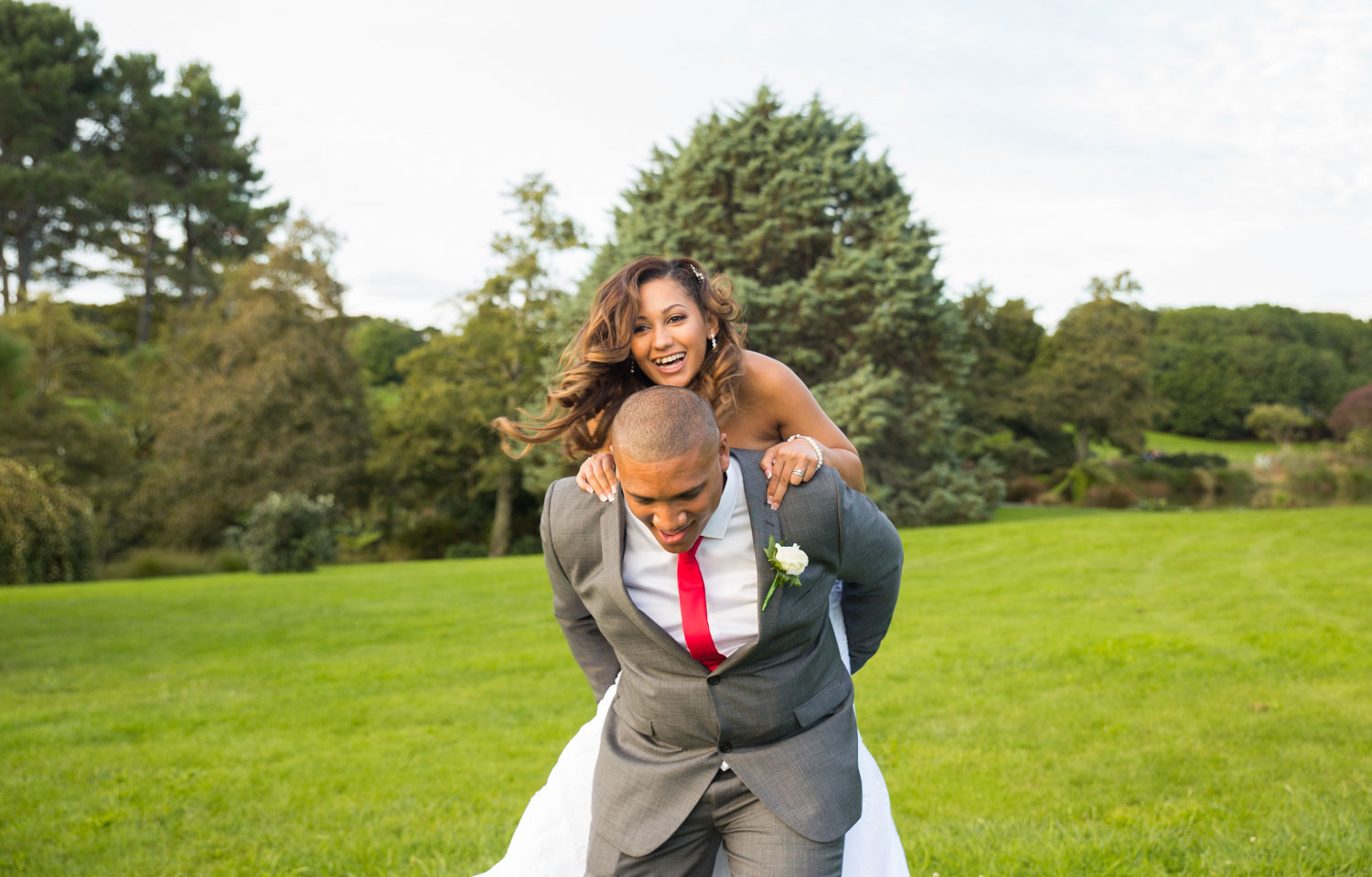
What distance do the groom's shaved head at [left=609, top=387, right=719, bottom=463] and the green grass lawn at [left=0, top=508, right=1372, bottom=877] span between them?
2.84 metres

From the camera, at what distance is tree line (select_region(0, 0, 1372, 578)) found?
22062 millimetres

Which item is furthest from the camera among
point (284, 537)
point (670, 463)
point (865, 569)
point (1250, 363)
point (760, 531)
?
point (1250, 363)

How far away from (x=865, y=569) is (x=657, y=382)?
1.04 m

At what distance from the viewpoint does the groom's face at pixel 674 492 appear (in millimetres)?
2014

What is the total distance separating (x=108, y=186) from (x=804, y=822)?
4085 cm

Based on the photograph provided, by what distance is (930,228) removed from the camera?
2252 cm

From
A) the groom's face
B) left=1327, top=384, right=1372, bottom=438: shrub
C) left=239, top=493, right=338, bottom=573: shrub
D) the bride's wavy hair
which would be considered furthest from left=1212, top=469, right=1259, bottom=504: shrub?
the groom's face

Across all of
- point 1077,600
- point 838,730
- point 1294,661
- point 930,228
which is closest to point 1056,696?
point 1294,661

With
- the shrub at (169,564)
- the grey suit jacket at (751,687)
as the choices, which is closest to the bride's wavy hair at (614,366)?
the grey suit jacket at (751,687)

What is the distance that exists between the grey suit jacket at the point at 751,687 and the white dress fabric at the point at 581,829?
6.0 inches

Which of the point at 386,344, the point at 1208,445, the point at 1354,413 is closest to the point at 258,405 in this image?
the point at 386,344

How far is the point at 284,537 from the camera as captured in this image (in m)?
19.4

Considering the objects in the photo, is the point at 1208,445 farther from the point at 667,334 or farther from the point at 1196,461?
the point at 667,334

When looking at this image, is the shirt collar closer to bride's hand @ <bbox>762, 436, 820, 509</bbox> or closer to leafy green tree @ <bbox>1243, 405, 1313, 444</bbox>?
bride's hand @ <bbox>762, 436, 820, 509</bbox>
